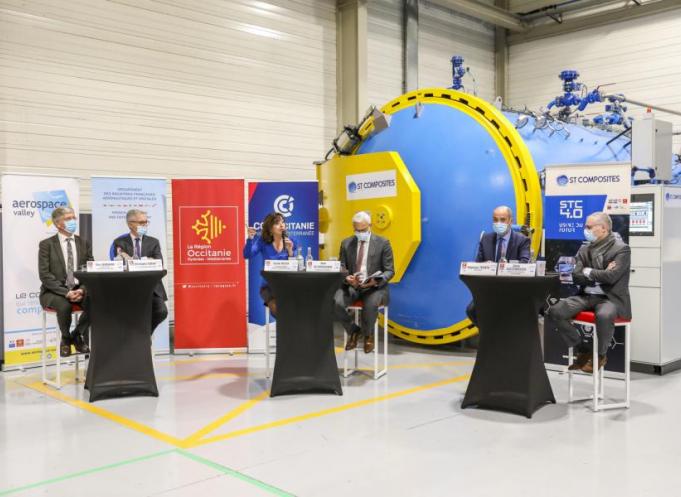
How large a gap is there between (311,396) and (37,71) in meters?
4.64

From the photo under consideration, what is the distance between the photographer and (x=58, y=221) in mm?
5383

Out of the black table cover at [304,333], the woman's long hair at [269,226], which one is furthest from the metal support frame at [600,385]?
the woman's long hair at [269,226]

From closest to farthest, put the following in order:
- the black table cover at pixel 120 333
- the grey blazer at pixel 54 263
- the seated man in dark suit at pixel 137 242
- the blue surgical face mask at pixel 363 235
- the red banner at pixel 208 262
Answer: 1. the black table cover at pixel 120 333
2. the grey blazer at pixel 54 263
3. the seated man in dark suit at pixel 137 242
4. the blue surgical face mask at pixel 363 235
5. the red banner at pixel 208 262

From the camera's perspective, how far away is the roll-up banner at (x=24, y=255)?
588 cm

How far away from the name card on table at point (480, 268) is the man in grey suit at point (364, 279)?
1134mm

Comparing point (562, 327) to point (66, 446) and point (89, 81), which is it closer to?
point (66, 446)

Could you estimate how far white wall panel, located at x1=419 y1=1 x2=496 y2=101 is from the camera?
11.1 meters

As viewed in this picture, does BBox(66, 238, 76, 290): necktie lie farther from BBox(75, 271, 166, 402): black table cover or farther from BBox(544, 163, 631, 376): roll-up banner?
BBox(544, 163, 631, 376): roll-up banner

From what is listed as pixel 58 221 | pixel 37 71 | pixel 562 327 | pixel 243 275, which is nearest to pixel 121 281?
pixel 58 221

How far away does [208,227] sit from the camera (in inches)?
260

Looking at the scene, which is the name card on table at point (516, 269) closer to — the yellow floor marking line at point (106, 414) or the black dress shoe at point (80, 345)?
the yellow floor marking line at point (106, 414)

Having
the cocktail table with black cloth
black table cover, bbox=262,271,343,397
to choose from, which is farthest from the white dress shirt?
the cocktail table with black cloth

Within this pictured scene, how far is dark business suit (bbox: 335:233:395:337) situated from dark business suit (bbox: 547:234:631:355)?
1423 millimetres

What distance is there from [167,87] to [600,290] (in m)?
5.60
